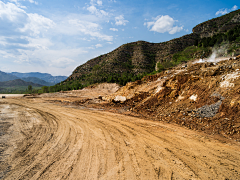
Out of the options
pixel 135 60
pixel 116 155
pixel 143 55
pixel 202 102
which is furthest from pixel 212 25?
pixel 116 155

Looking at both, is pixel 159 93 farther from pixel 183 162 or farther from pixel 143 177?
pixel 143 177

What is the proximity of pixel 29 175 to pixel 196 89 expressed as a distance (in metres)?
10.6

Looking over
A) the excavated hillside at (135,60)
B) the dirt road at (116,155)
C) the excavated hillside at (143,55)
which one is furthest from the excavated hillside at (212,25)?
the dirt road at (116,155)

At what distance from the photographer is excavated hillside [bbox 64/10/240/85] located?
2519 inches

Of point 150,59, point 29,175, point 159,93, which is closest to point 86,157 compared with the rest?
point 29,175

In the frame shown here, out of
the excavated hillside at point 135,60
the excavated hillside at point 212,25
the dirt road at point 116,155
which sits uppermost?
the excavated hillside at point 212,25

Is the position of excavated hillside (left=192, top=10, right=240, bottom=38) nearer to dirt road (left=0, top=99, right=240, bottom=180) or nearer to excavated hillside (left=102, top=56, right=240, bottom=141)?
excavated hillside (left=102, top=56, right=240, bottom=141)

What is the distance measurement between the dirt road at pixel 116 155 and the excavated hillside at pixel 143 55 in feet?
175

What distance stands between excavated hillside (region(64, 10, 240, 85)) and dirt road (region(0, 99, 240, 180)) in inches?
2101

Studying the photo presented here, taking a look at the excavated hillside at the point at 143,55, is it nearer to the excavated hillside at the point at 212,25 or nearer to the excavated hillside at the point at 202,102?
the excavated hillside at the point at 212,25

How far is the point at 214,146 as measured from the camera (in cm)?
493

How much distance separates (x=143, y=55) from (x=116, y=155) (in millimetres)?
80738

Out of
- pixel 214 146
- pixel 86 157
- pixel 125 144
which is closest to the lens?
pixel 86 157

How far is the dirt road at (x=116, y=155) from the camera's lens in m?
3.54
